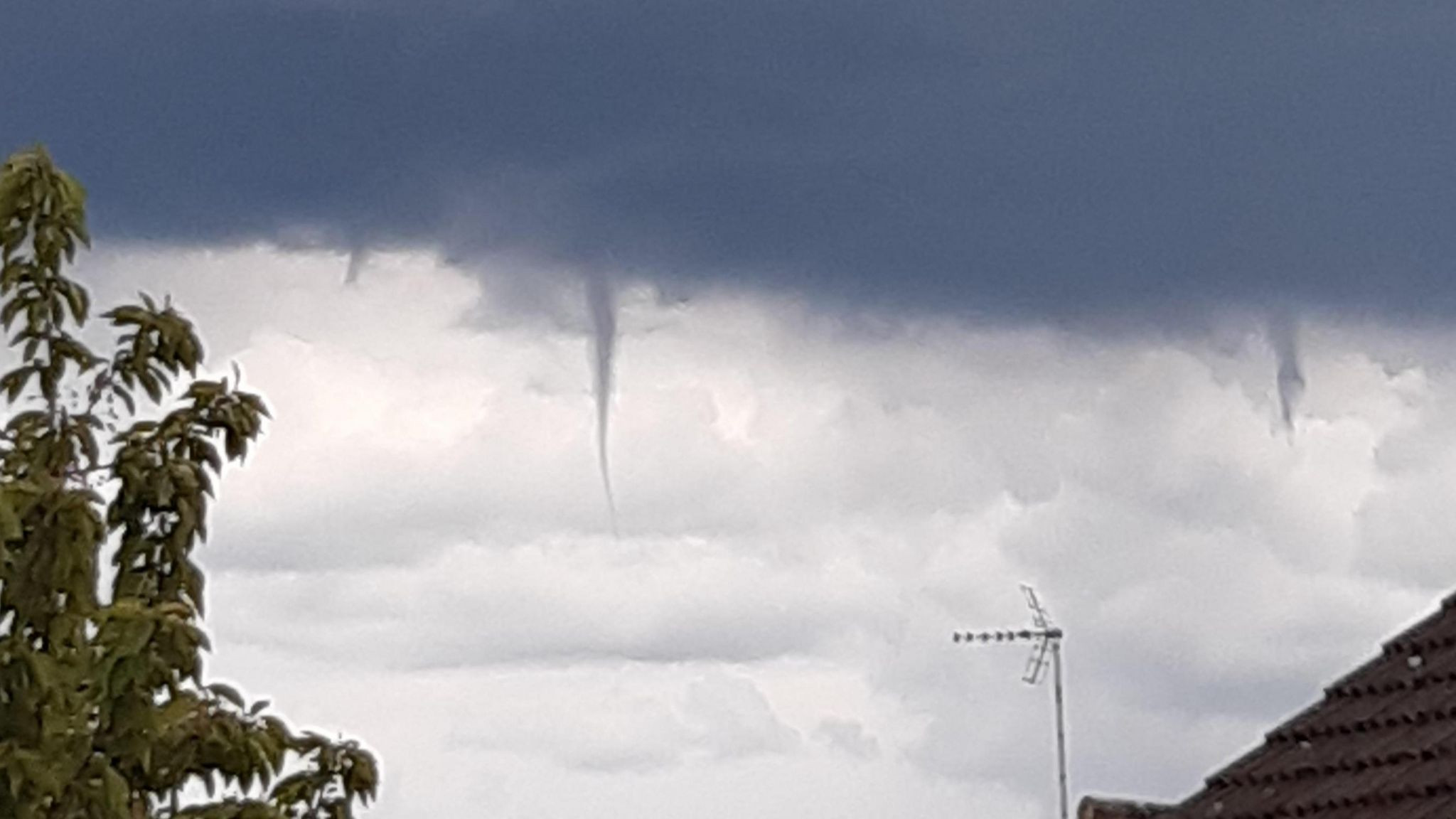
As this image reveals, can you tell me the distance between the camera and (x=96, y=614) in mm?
13133

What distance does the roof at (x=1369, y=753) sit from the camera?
13188 millimetres

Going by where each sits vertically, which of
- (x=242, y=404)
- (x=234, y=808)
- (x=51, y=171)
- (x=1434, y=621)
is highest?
(x=51, y=171)

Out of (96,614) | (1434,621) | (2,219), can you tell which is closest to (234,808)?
(96,614)

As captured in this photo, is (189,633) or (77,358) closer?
(189,633)

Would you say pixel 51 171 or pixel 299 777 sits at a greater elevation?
pixel 51 171

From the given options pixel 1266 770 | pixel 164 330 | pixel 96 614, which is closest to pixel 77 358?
pixel 164 330

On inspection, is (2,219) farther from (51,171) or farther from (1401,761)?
(1401,761)

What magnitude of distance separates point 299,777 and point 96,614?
2056 millimetres

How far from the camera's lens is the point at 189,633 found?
1277 centimetres

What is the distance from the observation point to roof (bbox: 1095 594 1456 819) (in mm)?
13188

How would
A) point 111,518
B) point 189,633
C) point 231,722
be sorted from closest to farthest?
1. point 189,633
2. point 231,722
3. point 111,518

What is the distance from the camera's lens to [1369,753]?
1393 centimetres

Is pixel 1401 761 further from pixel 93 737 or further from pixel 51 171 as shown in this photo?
pixel 51 171

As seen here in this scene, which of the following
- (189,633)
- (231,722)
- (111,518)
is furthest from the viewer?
(111,518)
